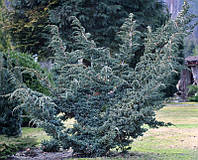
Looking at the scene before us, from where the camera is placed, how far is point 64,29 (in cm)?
1673

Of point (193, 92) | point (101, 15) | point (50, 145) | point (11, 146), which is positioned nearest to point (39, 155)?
point (50, 145)

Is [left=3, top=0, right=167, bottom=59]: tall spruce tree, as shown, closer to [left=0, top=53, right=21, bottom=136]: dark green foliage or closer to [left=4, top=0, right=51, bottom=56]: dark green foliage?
[left=4, top=0, right=51, bottom=56]: dark green foliage

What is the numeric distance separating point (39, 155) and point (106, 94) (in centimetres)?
177

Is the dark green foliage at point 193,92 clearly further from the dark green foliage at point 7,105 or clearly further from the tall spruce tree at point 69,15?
the dark green foliage at point 7,105

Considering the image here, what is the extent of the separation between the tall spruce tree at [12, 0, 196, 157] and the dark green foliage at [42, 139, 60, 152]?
414 mm

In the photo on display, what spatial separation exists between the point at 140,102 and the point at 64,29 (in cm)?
1194

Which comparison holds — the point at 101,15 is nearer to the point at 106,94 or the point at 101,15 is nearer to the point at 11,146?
the point at 106,94

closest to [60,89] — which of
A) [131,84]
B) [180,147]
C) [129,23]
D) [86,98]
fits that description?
[86,98]

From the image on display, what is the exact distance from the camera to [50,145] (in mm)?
6094

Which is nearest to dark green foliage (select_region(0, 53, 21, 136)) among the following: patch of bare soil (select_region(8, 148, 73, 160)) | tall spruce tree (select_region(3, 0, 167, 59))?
patch of bare soil (select_region(8, 148, 73, 160))

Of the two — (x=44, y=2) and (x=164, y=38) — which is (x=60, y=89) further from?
(x=44, y=2)

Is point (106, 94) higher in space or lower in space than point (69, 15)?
lower

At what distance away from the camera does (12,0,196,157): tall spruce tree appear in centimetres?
529

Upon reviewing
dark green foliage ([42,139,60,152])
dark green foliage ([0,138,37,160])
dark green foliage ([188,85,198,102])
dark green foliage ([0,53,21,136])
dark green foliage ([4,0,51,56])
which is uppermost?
dark green foliage ([4,0,51,56])
